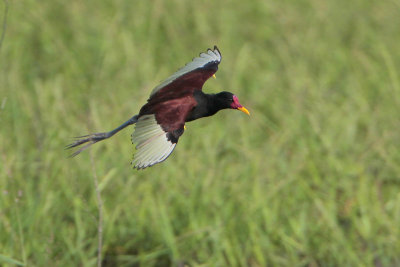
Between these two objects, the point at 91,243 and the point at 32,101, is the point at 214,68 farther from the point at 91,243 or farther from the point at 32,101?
the point at 32,101

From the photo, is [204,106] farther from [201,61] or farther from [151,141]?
[201,61]

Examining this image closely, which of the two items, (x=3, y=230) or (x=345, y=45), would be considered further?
(x=345, y=45)

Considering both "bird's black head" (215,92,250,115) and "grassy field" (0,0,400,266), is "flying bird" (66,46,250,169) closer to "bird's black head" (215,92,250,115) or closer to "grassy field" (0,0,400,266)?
"bird's black head" (215,92,250,115)

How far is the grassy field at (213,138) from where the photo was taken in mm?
3723

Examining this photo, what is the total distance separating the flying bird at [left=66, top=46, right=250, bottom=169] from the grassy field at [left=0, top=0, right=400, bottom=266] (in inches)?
31.1

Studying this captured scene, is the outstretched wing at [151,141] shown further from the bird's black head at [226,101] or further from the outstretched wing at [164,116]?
the bird's black head at [226,101]

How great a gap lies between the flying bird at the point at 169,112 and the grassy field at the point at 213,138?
0.79 meters

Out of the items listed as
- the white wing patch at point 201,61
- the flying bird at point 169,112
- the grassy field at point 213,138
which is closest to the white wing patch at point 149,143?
the flying bird at point 169,112

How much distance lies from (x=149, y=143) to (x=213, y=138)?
2.90 meters

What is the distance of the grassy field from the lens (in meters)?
3.72

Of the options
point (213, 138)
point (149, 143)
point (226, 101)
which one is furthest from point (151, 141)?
point (213, 138)

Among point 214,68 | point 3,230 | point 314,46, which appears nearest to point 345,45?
point 314,46

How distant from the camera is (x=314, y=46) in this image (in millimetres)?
5832

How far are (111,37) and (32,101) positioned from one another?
3.07 ft
